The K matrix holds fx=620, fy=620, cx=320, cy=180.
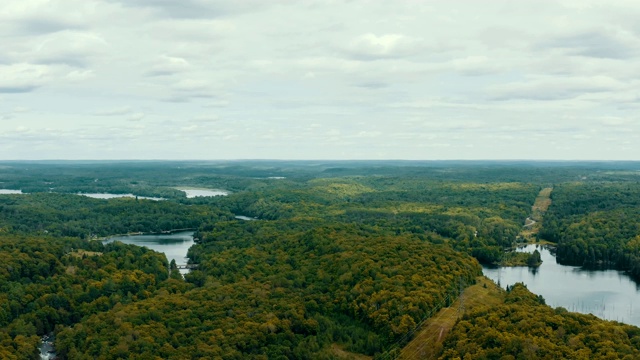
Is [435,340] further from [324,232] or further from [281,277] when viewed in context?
[324,232]

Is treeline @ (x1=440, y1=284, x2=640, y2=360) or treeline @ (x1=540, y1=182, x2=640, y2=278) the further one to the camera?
treeline @ (x1=540, y1=182, x2=640, y2=278)

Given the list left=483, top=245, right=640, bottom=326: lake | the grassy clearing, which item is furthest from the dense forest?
left=483, top=245, right=640, bottom=326: lake

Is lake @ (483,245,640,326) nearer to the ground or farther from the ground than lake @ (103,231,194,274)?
nearer to the ground

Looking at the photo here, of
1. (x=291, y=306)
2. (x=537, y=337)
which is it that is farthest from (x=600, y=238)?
(x=291, y=306)

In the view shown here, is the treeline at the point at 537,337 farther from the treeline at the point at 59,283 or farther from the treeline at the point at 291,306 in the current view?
the treeline at the point at 59,283

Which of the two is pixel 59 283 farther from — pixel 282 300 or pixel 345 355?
pixel 345 355

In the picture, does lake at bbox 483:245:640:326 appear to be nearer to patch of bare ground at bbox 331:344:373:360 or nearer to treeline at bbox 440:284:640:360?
treeline at bbox 440:284:640:360
